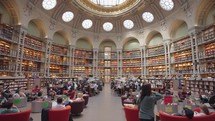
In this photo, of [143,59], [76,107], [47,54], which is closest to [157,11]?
[143,59]

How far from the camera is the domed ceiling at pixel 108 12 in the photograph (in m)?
20.0

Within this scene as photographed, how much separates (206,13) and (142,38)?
37.3 ft

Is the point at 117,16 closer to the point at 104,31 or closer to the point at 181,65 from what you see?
the point at 104,31

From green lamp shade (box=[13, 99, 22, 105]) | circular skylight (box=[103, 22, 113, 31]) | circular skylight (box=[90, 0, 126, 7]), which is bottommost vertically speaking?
green lamp shade (box=[13, 99, 22, 105])

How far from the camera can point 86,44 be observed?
28.3m

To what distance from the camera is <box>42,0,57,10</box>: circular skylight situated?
63.8 feet

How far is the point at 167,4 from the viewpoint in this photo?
19641 millimetres

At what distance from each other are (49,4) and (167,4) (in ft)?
57.8

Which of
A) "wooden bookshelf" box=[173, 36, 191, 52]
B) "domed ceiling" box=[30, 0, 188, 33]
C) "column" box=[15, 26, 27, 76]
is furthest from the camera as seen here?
"domed ceiling" box=[30, 0, 188, 33]

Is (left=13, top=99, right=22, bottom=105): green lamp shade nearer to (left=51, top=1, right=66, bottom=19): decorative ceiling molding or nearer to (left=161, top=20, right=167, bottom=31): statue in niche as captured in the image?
(left=51, top=1, right=66, bottom=19): decorative ceiling molding

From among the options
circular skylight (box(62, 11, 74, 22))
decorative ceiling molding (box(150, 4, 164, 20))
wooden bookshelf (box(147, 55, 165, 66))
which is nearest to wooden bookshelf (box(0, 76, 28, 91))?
circular skylight (box(62, 11, 74, 22))

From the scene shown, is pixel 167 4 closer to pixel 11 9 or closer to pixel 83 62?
pixel 83 62

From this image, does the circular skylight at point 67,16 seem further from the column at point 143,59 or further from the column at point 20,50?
the column at point 143,59

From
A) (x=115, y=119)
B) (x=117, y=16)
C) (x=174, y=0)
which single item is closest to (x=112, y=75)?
(x=117, y=16)
